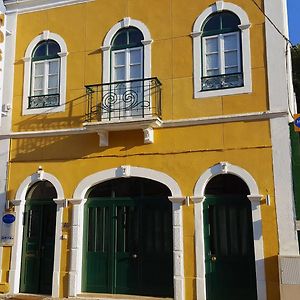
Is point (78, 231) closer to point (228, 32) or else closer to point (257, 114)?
point (257, 114)

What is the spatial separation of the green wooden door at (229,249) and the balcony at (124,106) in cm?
229

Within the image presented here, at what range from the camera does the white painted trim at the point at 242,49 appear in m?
9.91

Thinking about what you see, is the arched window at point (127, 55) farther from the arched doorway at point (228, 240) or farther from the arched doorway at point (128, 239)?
the arched doorway at point (228, 240)

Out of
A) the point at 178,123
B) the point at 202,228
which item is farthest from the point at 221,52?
the point at 202,228

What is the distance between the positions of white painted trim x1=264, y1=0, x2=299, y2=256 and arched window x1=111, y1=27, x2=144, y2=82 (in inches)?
121

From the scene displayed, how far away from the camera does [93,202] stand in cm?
1076

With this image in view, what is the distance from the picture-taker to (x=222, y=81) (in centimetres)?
A: 1012

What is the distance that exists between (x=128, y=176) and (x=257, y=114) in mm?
3271

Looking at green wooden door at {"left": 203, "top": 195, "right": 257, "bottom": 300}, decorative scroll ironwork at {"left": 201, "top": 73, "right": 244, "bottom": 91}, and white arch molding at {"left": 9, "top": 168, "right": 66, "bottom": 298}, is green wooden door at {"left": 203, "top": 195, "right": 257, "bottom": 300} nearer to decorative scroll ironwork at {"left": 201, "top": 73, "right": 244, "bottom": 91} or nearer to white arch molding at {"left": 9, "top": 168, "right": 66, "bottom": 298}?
decorative scroll ironwork at {"left": 201, "top": 73, "right": 244, "bottom": 91}

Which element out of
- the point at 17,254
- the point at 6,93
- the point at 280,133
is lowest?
the point at 17,254

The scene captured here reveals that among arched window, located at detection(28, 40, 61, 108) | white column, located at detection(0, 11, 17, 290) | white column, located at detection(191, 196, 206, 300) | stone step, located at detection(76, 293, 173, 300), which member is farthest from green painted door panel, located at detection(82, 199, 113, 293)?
arched window, located at detection(28, 40, 61, 108)

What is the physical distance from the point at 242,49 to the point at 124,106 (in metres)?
3.02

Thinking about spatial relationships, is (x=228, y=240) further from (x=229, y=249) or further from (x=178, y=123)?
(x=178, y=123)

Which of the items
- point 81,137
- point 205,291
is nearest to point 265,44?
point 81,137
